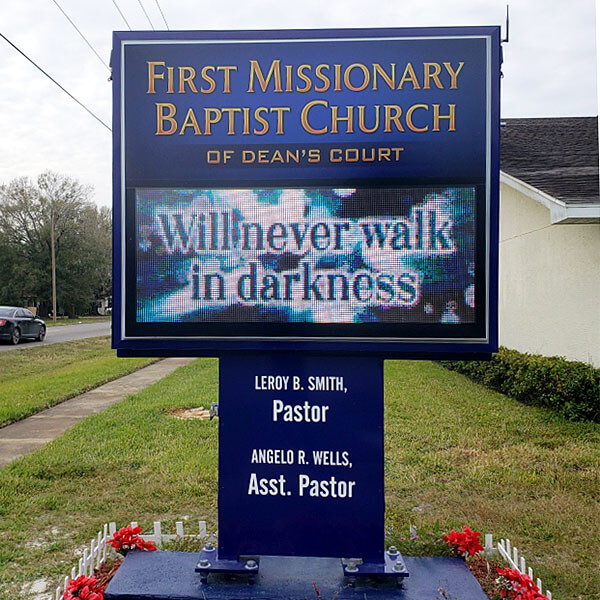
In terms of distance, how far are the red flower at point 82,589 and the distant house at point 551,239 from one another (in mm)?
6395

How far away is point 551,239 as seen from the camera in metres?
9.62

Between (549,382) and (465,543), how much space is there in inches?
194

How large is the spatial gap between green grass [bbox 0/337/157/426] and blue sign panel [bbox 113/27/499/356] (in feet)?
19.5

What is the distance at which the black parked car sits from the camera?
2023cm

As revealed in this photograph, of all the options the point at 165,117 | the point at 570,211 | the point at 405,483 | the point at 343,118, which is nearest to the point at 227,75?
the point at 165,117

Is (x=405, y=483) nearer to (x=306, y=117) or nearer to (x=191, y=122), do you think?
(x=306, y=117)

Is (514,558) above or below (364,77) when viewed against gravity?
below

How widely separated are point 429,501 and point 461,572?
146 cm

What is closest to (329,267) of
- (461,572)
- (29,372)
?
(461,572)

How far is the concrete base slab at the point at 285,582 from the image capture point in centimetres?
366

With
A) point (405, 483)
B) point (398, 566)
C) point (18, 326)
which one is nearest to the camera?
point (398, 566)

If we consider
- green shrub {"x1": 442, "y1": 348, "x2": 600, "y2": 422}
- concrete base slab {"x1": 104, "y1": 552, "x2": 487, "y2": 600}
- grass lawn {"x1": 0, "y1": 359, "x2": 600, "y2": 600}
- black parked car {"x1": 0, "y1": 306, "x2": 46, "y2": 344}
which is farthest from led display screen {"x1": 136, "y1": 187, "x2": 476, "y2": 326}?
black parked car {"x1": 0, "y1": 306, "x2": 46, "y2": 344}

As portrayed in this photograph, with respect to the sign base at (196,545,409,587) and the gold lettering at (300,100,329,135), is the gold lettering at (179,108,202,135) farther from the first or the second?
the sign base at (196,545,409,587)

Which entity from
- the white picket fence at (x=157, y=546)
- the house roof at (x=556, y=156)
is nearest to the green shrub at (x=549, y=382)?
the house roof at (x=556, y=156)
